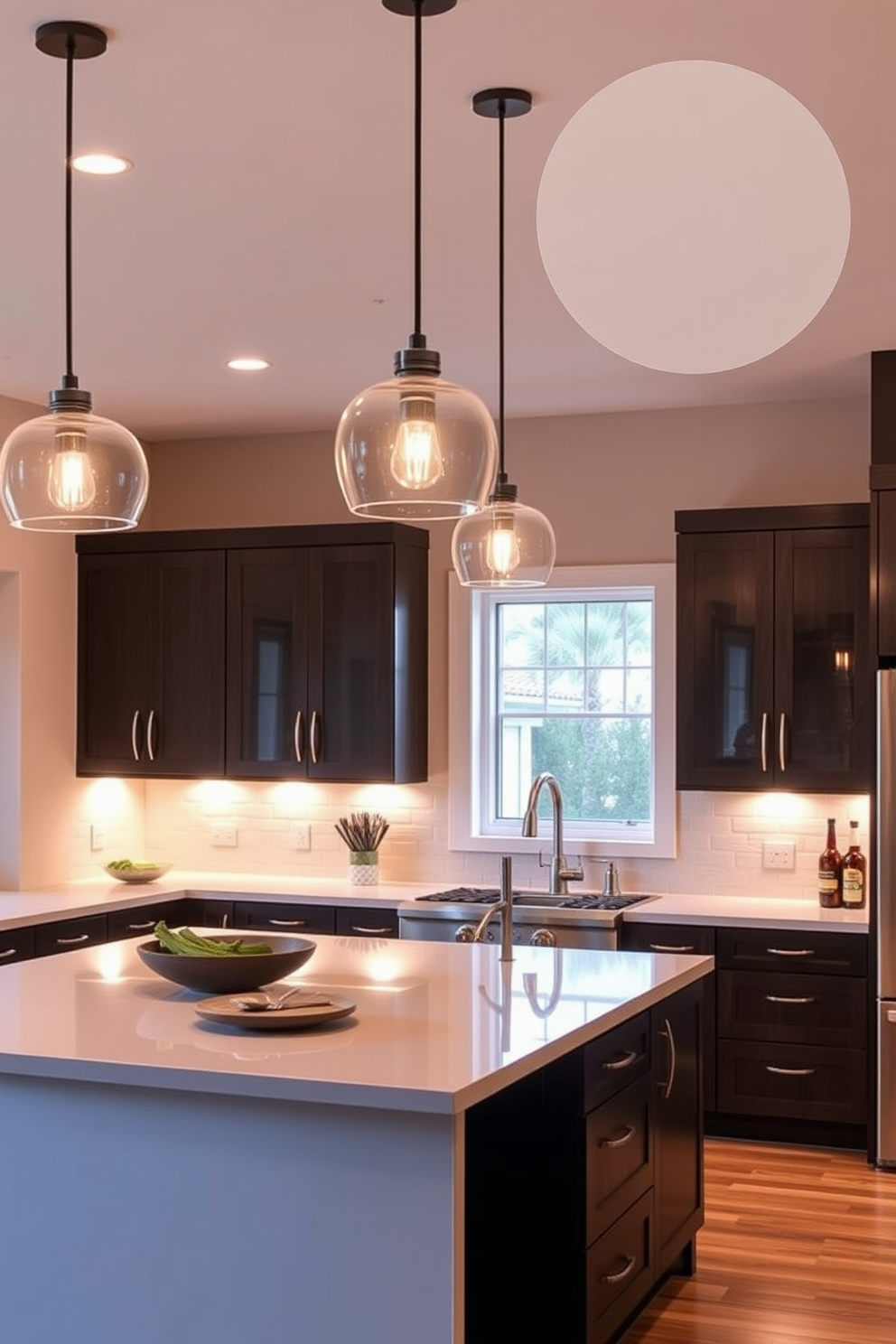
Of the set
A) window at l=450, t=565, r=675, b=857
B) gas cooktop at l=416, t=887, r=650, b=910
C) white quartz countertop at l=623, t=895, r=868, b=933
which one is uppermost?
window at l=450, t=565, r=675, b=857

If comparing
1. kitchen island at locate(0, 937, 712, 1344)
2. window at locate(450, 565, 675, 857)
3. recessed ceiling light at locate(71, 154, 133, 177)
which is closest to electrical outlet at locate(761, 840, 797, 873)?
window at locate(450, 565, 675, 857)

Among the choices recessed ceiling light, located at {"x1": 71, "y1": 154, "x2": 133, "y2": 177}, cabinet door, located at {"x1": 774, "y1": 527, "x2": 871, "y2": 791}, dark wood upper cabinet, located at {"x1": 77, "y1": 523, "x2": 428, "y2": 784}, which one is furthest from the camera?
dark wood upper cabinet, located at {"x1": 77, "y1": 523, "x2": 428, "y2": 784}

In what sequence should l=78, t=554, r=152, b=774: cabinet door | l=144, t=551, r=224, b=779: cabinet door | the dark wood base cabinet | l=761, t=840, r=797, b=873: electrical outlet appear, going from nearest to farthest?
the dark wood base cabinet
l=761, t=840, r=797, b=873: electrical outlet
l=144, t=551, r=224, b=779: cabinet door
l=78, t=554, r=152, b=774: cabinet door

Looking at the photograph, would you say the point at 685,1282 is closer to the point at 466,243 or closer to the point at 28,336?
the point at 466,243

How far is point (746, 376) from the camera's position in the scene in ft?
19.1

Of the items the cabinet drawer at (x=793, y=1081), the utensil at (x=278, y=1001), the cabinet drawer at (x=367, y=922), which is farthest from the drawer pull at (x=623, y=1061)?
the cabinet drawer at (x=367, y=922)

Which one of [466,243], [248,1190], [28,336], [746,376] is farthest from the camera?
[746,376]

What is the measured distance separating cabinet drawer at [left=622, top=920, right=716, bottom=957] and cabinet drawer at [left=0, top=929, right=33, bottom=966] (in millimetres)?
2114

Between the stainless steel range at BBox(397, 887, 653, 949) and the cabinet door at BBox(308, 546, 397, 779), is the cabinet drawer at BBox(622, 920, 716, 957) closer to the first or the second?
the stainless steel range at BBox(397, 887, 653, 949)

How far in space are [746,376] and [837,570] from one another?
2.57 feet

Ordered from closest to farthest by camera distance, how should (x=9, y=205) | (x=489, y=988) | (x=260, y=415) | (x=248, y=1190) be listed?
(x=248, y=1190)
(x=489, y=988)
(x=9, y=205)
(x=260, y=415)

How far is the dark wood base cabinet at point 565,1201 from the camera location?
3.39 m

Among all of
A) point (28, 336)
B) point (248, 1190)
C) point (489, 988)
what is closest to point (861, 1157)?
point (489, 988)
